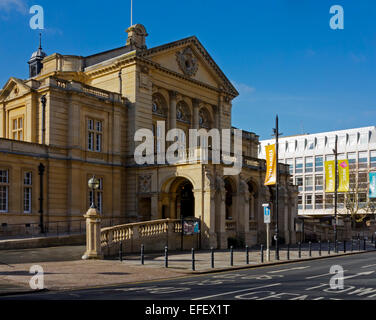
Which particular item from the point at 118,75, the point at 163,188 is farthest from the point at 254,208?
the point at 118,75

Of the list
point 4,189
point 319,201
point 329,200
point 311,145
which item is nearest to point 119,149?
point 4,189

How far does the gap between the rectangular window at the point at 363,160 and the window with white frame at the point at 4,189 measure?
67531 mm

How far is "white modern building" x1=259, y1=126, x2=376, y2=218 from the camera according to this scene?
84.9 metres

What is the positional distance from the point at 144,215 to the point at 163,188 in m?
4.04

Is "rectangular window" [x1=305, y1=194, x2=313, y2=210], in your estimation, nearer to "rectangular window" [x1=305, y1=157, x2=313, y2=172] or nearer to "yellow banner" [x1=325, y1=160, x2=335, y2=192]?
"rectangular window" [x1=305, y1=157, x2=313, y2=172]

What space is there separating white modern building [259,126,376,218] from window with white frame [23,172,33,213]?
185 ft

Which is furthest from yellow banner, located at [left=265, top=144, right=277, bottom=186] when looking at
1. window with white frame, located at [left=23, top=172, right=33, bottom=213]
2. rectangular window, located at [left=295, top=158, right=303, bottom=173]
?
rectangular window, located at [left=295, top=158, right=303, bottom=173]

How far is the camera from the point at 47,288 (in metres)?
15.5

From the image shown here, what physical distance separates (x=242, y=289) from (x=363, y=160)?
76486mm

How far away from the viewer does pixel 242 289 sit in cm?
1524

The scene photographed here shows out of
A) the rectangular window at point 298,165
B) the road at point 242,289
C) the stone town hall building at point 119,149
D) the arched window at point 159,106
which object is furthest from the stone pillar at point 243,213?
the rectangular window at point 298,165

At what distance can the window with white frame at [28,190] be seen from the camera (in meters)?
34.2

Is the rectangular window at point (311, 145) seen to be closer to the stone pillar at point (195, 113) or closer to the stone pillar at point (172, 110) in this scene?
the stone pillar at point (195, 113)

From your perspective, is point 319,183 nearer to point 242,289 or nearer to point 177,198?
point 177,198
